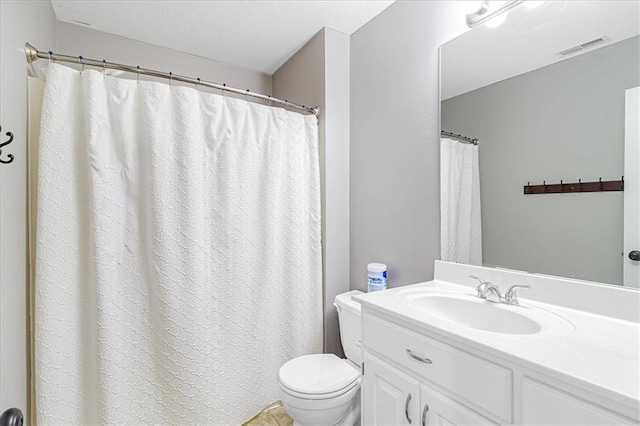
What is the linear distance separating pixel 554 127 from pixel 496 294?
66 centimetres

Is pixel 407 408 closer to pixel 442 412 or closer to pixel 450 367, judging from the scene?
pixel 442 412

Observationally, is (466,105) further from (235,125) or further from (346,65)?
(235,125)

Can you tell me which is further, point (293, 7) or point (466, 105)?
point (293, 7)

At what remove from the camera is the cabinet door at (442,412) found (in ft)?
2.65

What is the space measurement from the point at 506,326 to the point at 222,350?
138 centimetres

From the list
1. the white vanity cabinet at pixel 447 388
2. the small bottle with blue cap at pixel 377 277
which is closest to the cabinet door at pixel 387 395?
the white vanity cabinet at pixel 447 388

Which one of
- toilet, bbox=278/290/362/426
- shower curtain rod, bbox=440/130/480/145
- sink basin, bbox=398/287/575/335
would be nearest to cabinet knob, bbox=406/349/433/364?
sink basin, bbox=398/287/575/335

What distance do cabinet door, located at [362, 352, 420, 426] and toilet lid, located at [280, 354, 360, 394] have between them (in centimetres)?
28

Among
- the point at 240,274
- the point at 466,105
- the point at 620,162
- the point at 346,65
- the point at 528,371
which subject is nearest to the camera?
the point at 528,371

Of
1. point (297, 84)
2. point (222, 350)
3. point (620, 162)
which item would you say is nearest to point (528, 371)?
point (620, 162)

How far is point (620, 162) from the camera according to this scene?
0.96 meters

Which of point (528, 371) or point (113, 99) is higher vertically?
point (113, 99)

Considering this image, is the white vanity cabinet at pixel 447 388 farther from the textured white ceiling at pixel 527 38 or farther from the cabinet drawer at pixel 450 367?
the textured white ceiling at pixel 527 38

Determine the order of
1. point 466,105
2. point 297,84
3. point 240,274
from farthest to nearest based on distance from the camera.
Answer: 1. point 297,84
2. point 240,274
3. point 466,105
